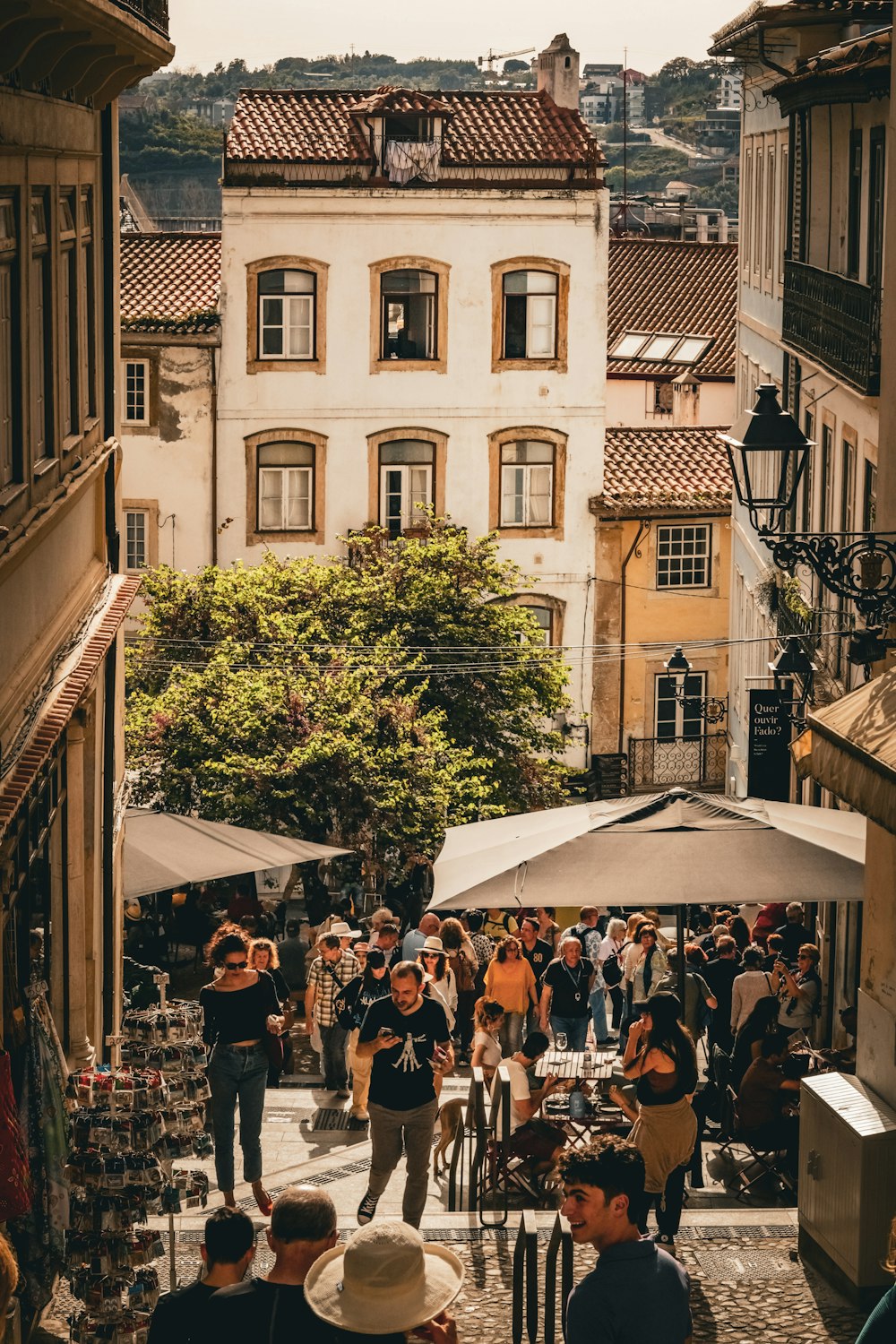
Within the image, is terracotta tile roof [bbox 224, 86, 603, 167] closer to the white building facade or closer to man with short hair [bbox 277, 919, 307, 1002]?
the white building facade

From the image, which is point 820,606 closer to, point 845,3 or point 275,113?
point 845,3

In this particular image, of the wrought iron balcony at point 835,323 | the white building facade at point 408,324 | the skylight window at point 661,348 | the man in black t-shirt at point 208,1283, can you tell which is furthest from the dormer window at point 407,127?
the man in black t-shirt at point 208,1283

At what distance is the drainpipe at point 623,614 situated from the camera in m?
37.8

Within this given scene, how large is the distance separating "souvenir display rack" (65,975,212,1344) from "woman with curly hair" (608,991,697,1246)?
93.2 inches

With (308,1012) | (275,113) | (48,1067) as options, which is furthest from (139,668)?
(48,1067)

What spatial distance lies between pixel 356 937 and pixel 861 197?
32.2 ft

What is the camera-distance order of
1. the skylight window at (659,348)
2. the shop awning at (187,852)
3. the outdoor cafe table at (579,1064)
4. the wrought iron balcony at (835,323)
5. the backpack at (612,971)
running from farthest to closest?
the skylight window at (659,348) → the wrought iron balcony at (835,323) → the backpack at (612,971) → the shop awning at (187,852) → the outdoor cafe table at (579,1064)

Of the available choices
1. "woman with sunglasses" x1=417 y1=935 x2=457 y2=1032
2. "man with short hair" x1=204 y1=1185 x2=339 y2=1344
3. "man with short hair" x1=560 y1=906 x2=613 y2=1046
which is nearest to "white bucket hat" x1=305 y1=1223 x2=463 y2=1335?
"man with short hair" x1=204 y1=1185 x2=339 y2=1344

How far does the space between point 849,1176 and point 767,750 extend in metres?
12.9

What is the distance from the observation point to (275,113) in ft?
120

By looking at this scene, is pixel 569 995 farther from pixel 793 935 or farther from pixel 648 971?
pixel 793 935

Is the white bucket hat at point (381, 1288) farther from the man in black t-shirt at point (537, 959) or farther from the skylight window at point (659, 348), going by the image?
the skylight window at point (659, 348)

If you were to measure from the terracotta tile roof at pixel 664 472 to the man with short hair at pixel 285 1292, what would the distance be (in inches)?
1213

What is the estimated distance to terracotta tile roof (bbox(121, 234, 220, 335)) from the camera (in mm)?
35688
